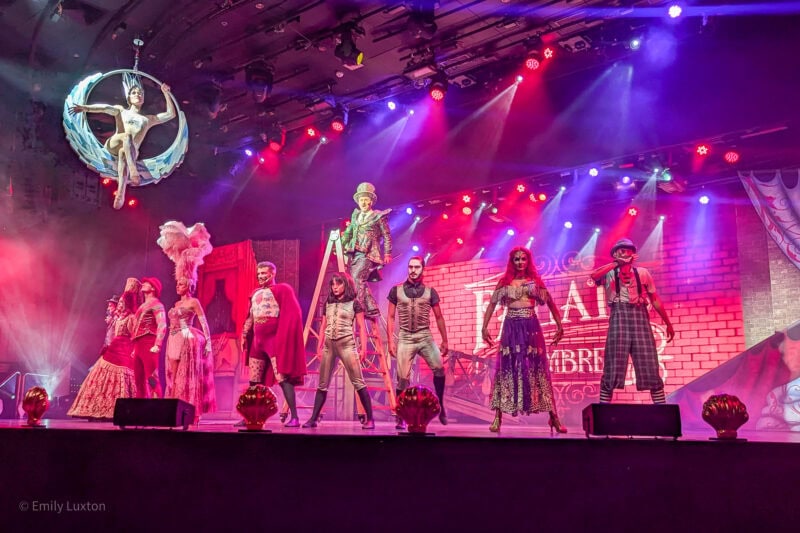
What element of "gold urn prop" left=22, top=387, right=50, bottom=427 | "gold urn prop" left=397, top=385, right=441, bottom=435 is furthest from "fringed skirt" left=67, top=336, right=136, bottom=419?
"gold urn prop" left=397, top=385, right=441, bottom=435

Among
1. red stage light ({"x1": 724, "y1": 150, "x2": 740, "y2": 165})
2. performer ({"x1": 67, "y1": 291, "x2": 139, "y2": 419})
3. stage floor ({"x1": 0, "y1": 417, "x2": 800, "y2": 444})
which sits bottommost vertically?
stage floor ({"x1": 0, "y1": 417, "x2": 800, "y2": 444})

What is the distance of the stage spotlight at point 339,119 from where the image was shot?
12.2 metres

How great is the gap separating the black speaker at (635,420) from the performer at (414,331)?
292 centimetres

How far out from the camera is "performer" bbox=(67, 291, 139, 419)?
7809 mm

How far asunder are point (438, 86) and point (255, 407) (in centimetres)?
776

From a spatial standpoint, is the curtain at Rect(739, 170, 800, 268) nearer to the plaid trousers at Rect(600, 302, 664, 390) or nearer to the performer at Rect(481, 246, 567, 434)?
the plaid trousers at Rect(600, 302, 664, 390)

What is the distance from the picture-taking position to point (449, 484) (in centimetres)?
368

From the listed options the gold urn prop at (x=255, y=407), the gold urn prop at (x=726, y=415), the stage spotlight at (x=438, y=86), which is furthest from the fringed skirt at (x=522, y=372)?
the stage spotlight at (x=438, y=86)

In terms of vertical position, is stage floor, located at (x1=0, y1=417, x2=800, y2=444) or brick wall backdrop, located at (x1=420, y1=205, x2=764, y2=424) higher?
brick wall backdrop, located at (x1=420, y1=205, x2=764, y2=424)

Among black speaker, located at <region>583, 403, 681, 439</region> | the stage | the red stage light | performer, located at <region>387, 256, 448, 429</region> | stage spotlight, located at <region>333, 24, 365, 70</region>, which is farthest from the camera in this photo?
the red stage light

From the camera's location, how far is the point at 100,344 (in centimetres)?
1364

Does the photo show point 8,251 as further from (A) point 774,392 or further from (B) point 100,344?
(A) point 774,392

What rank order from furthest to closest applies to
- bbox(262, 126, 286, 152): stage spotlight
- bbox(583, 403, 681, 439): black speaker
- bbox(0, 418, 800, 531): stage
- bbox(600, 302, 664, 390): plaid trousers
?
bbox(262, 126, 286, 152): stage spotlight, bbox(600, 302, 664, 390): plaid trousers, bbox(583, 403, 681, 439): black speaker, bbox(0, 418, 800, 531): stage

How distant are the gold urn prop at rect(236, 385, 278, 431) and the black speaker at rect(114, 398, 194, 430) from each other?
37 cm
